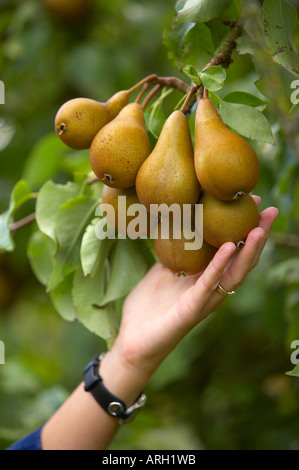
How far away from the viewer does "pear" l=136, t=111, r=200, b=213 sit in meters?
0.70

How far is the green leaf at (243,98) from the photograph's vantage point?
0.79 metres

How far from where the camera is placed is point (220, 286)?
798mm

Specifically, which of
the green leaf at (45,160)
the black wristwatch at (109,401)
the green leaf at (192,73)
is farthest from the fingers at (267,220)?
the green leaf at (45,160)

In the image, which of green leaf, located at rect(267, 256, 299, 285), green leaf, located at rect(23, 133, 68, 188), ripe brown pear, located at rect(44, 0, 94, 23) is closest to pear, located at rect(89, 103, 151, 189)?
green leaf, located at rect(267, 256, 299, 285)

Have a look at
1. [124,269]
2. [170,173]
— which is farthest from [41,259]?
[170,173]

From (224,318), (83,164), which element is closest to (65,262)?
(83,164)

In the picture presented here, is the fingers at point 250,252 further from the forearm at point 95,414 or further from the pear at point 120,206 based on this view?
the forearm at point 95,414

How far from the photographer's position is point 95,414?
40.4 inches

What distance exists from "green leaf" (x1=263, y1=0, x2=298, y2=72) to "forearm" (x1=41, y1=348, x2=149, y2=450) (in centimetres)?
59

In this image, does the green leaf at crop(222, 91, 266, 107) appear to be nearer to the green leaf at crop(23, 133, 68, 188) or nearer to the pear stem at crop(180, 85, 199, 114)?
the pear stem at crop(180, 85, 199, 114)

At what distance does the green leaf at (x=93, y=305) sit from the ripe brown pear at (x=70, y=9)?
124cm

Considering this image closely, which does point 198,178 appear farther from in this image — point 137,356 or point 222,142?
point 137,356

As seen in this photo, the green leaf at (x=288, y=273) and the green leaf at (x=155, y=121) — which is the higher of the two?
the green leaf at (x=155, y=121)
